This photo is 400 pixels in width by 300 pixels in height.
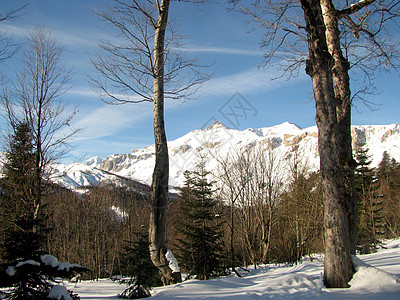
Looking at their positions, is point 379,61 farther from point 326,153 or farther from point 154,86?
point 154,86

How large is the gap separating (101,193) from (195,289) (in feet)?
77.2

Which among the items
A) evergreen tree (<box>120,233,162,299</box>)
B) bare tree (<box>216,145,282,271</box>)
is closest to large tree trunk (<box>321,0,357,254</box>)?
evergreen tree (<box>120,233,162,299</box>)

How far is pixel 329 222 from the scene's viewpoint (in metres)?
3.74

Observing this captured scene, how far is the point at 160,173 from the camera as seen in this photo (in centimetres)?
536

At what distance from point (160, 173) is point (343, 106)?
3.85 metres

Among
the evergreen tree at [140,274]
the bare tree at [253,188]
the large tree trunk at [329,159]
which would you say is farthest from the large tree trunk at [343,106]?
the bare tree at [253,188]

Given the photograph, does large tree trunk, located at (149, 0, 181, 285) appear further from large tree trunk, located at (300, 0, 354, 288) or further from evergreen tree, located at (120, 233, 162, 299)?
large tree trunk, located at (300, 0, 354, 288)

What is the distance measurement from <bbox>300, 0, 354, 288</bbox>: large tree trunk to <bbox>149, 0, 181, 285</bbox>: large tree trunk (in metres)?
3.02

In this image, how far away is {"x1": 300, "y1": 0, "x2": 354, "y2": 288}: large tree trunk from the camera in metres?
3.59

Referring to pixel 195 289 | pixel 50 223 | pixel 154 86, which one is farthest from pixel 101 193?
pixel 195 289

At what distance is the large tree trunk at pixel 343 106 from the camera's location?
397cm

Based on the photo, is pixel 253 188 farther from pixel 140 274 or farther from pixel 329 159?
pixel 140 274

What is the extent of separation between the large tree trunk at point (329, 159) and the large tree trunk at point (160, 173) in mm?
Answer: 3021

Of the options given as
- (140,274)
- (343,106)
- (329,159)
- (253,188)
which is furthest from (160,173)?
(253,188)
